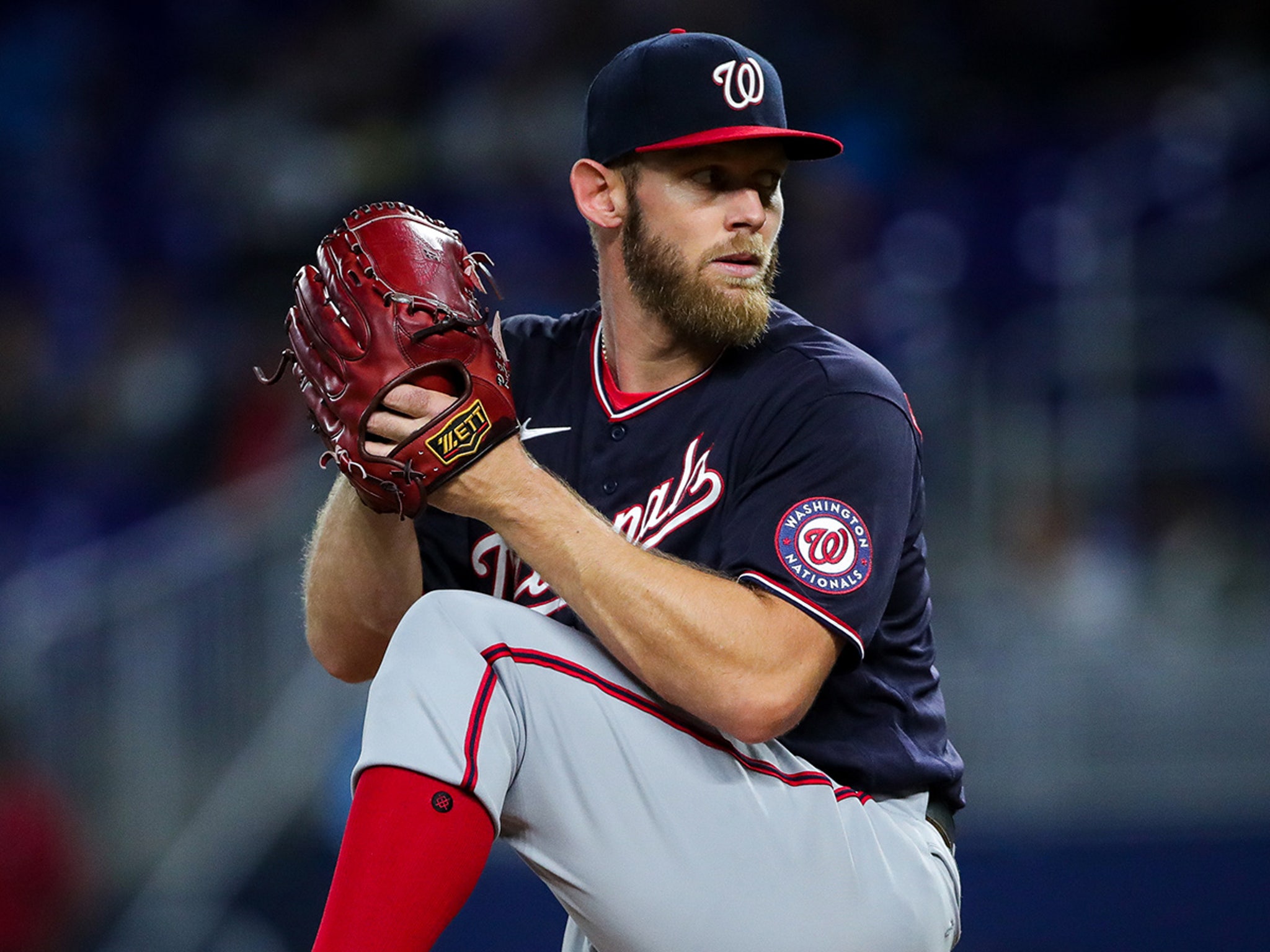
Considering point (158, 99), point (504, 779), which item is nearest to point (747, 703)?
point (504, 779)

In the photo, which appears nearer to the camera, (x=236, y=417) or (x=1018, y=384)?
(x=1018, y=384)

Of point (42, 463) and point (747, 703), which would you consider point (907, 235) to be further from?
point (747, 703)

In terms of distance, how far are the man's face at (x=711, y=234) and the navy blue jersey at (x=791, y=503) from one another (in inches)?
2.9

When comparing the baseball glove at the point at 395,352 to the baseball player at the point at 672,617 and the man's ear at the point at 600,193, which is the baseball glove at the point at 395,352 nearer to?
the baseball player at the point at 672,617

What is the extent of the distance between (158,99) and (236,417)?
6.62 ft

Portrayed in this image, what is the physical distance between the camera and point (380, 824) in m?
1.49

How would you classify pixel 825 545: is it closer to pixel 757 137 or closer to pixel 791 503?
pixel 791 503

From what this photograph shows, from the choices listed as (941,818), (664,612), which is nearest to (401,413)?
(664,612)

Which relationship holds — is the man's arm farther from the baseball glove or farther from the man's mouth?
the man's mouth

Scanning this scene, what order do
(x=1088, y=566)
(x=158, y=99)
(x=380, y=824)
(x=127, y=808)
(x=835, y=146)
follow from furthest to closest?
(x=158, y=99)
(x=1088, y=566)
(x=127, y=808)
(x=835, y=146)
(x=380, y=824)

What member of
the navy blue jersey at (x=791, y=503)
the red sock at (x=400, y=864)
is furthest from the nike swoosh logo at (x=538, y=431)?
the red sock at (x=400, y=864)

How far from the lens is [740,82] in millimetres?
1882

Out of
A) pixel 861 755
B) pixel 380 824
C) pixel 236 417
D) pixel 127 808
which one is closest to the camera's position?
pixel 380 824

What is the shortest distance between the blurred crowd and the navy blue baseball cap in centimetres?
221
